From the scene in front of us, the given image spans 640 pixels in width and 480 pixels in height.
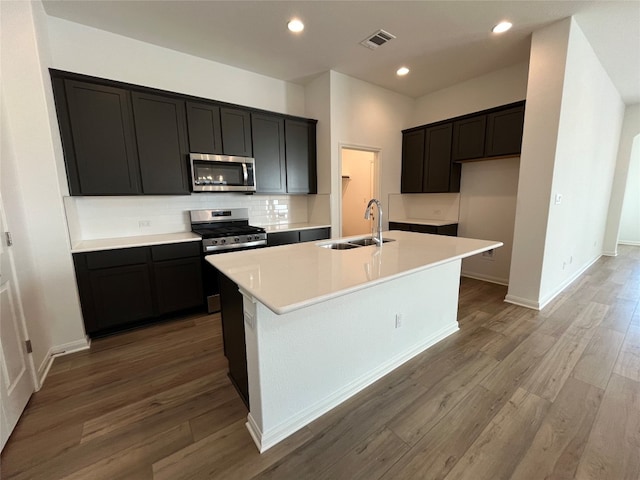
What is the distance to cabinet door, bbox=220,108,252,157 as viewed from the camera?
3.20 m

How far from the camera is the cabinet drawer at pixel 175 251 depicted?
2715 millimetres

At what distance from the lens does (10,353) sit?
5.36 feet

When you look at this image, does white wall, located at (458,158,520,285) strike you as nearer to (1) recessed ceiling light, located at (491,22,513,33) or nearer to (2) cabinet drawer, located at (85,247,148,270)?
(1) recessed ceiling light, located at (491,22,513,33)

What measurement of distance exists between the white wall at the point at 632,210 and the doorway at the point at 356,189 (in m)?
6.36

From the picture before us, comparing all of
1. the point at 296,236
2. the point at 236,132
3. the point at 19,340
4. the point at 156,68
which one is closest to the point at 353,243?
the point at 296,236

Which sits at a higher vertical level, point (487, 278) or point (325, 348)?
point (325, 348)

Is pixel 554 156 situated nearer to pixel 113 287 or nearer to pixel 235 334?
pixel 235 334

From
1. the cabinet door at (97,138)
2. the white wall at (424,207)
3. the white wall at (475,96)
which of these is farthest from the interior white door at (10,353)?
the white wall at (475,96)

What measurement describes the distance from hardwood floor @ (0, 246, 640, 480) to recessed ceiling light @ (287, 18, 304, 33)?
3.12 m

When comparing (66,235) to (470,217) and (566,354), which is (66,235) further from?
(470,217)

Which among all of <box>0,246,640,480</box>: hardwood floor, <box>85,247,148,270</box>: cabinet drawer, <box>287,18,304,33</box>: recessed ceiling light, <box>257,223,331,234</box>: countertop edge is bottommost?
Result: <box>0,246,640,480</box>: hardwood floor

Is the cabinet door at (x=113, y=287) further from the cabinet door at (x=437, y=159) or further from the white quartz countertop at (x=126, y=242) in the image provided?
the cabinet door at (x=437, y=159)

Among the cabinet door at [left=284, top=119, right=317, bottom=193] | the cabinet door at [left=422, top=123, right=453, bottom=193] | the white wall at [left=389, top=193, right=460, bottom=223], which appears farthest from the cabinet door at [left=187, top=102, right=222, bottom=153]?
the cabinet door at [left=422, top=123, right=453, bottom=193]

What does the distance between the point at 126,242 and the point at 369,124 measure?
142 inches
